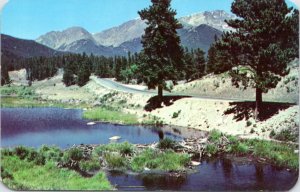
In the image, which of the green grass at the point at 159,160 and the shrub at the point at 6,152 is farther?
the green grass at the point at 159,160

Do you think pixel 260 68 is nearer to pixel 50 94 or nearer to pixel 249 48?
pixel 249 48

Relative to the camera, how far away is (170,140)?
1313 centimetres

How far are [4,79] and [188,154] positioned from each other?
478cm

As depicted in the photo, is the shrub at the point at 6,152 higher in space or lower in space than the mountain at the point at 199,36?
lower

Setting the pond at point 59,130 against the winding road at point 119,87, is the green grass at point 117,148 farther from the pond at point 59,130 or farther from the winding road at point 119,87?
the winding road at point 119,87

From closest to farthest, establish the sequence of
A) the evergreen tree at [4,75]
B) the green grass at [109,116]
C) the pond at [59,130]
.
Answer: the evergreen tree at [4,75] < the pond at [59,130] < the green grass at [109,116]

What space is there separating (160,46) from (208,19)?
2.39 meters

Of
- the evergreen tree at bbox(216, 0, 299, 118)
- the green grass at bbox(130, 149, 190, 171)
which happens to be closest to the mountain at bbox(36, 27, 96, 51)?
the green grass at bbox(130, 149, 190, 171)

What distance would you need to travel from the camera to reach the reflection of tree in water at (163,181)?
11.9m

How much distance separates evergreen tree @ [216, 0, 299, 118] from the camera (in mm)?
12883

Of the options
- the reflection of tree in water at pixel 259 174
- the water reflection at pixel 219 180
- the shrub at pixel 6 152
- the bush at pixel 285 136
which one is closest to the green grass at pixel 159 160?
the water reflection at pixel 219 180

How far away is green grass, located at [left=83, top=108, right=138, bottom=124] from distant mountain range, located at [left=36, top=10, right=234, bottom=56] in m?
1.63

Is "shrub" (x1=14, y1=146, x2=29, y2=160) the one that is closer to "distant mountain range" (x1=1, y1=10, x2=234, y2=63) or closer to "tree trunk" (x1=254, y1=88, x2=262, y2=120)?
"distant mountain range" (x1=1, y1=10, x2=234, y2=63)

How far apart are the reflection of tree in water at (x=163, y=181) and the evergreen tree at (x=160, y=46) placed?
3.20m
